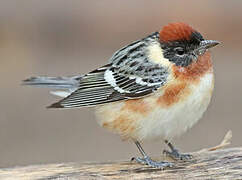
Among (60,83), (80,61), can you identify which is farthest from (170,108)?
(80,61)

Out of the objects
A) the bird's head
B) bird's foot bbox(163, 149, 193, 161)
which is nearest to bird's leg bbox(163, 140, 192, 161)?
bird's foot bbox(163, 149, 193, 161)

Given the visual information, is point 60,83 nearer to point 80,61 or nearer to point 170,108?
point 170,108

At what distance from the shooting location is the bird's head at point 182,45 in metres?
5.76

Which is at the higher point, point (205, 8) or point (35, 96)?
point (205, 8)

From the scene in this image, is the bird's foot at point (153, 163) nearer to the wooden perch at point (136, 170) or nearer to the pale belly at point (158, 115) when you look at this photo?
the wooden perch at point (136, 170)

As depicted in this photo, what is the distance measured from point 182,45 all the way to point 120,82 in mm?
791

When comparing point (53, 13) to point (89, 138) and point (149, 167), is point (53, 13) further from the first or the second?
point (149, 167)

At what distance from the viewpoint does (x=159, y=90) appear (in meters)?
5.74

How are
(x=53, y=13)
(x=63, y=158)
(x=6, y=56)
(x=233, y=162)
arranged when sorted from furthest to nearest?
(x=53, y=13), (x=6, y=56), (x=63, y=158), (x=233, y=162)

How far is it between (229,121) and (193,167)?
397 centimetres

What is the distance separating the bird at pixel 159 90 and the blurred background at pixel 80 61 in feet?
9.43

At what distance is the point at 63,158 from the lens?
29.3 feet

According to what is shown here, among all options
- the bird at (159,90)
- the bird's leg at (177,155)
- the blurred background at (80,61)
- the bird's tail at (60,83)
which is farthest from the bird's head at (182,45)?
the blurred background at (80,61)

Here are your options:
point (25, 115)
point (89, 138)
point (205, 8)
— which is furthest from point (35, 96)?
point (205, 8)
